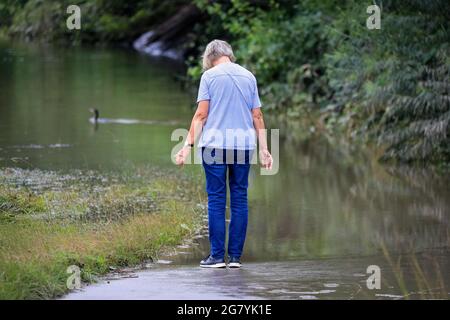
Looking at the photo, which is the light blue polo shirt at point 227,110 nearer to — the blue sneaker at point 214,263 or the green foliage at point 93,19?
the blue sneaker at point 214,263

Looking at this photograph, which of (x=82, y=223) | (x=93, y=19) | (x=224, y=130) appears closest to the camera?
(x=224, y=130)

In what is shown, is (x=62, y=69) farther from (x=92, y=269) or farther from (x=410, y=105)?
(x=92, y=269)

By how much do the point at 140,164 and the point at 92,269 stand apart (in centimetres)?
704

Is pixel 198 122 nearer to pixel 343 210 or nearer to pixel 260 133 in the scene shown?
pixel 260 133

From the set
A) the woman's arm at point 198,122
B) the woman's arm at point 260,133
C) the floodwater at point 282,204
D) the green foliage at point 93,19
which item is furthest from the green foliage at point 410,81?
the green foliage at point 93,19

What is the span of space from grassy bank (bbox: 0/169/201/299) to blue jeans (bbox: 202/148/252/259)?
85 centimetres

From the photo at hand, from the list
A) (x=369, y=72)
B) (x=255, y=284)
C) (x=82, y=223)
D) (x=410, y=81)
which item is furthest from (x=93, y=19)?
(x=255, y=284)

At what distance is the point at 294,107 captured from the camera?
21.9m

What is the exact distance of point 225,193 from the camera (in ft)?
26.9

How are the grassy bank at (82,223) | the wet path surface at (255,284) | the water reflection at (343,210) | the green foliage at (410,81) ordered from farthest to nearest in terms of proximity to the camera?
1. the green foliage at (410,81)
2. the water reflection at (343,210)
3. the grassy bank at (82,223)
4. the wet path surface at (255,284)

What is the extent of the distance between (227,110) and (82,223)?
8.08 feet

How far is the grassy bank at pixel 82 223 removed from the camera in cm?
733

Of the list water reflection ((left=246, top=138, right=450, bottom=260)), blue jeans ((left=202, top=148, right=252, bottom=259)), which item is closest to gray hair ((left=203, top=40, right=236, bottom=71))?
blue jeans ((left=202, top=148, right=252, bottom=259))

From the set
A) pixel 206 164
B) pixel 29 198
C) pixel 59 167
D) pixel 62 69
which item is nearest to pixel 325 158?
pixel 59 167
